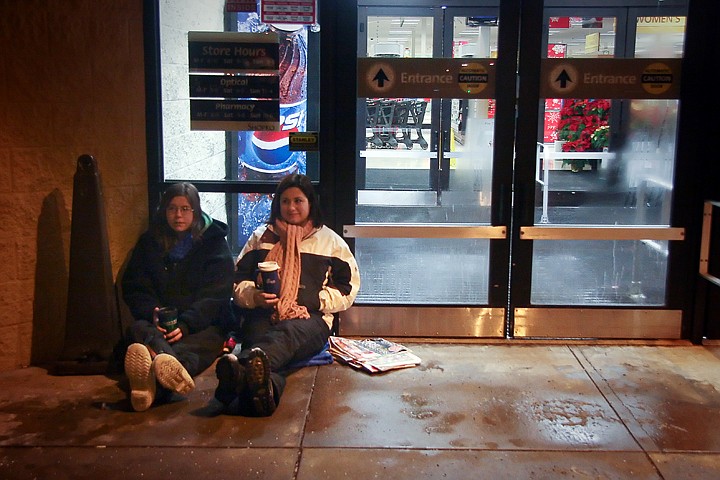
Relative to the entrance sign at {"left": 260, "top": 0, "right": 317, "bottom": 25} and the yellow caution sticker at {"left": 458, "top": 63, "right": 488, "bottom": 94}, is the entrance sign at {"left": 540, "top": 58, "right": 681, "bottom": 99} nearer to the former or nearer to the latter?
the yellow caution sticker at {"left": 458, "top": 63, "right": 488, "bottom": 94}

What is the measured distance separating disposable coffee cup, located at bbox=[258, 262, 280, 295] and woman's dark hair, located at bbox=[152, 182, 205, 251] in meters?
0.67

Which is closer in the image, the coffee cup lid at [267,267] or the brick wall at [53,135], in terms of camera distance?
the coffee cup lid at [267,267]

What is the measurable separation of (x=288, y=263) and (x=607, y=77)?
2379mm

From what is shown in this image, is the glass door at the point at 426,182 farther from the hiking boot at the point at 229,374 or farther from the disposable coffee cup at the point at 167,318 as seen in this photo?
the hiking boot at the point at 229,374

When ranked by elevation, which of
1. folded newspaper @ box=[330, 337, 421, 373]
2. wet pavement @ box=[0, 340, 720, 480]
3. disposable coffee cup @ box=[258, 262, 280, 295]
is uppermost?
disposable coffee cup @ box=[258, 262, 280, 295]

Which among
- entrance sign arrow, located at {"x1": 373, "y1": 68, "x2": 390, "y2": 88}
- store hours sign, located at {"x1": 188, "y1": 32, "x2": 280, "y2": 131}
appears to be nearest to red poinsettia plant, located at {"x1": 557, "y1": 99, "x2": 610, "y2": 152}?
entrance sign arrow, located at {"x1": 373, "y1": 68, "x2": 390, "y2": 88}

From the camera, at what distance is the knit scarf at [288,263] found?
516 cm

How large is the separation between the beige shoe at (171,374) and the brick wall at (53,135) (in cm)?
119

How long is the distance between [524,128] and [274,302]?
2010 millimetres

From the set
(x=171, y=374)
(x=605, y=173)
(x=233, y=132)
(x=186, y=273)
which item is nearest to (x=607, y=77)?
(x=605, y=173)

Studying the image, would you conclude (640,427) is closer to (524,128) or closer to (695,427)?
(695,427)

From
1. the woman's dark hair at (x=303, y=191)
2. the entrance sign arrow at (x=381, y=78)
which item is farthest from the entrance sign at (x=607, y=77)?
the woman's dark hair at (x=303, y=191)

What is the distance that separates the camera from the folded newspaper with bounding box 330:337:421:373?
17.4 feet

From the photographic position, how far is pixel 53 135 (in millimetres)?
5238
